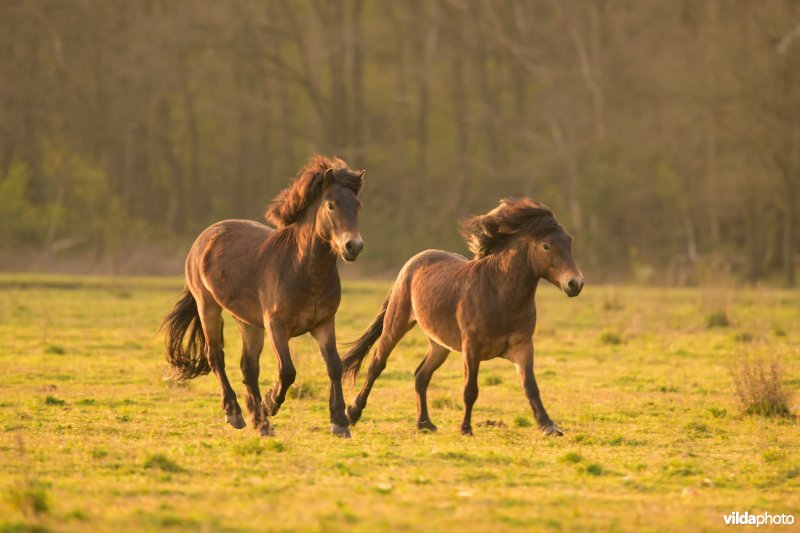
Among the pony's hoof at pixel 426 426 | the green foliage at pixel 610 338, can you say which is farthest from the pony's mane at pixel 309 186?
the green foliage at pixel 610 338

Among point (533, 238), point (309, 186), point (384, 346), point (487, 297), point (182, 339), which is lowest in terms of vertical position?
point (182, 339)

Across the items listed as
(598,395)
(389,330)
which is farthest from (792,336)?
(389,330)

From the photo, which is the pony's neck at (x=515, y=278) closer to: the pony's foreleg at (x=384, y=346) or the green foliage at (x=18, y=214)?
the pony's foreleg at (x=384, y=346)

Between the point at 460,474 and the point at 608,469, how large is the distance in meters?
1.16

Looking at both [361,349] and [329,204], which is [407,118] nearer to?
[361,349]

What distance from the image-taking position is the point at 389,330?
1163 cm

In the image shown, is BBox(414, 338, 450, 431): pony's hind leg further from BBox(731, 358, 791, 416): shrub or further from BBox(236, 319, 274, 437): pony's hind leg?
BBox(731, 358, 791, 416): shrub

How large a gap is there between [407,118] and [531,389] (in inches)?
1670

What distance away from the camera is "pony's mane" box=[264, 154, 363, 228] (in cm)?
1038

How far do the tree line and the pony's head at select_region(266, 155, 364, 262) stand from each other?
29406 mm

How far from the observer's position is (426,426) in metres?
11.0

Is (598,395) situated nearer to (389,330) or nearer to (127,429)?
(389,330)

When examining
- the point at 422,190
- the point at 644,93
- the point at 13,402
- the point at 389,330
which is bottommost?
the point at 13,402

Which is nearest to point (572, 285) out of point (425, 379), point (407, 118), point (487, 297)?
point (487, 297)
